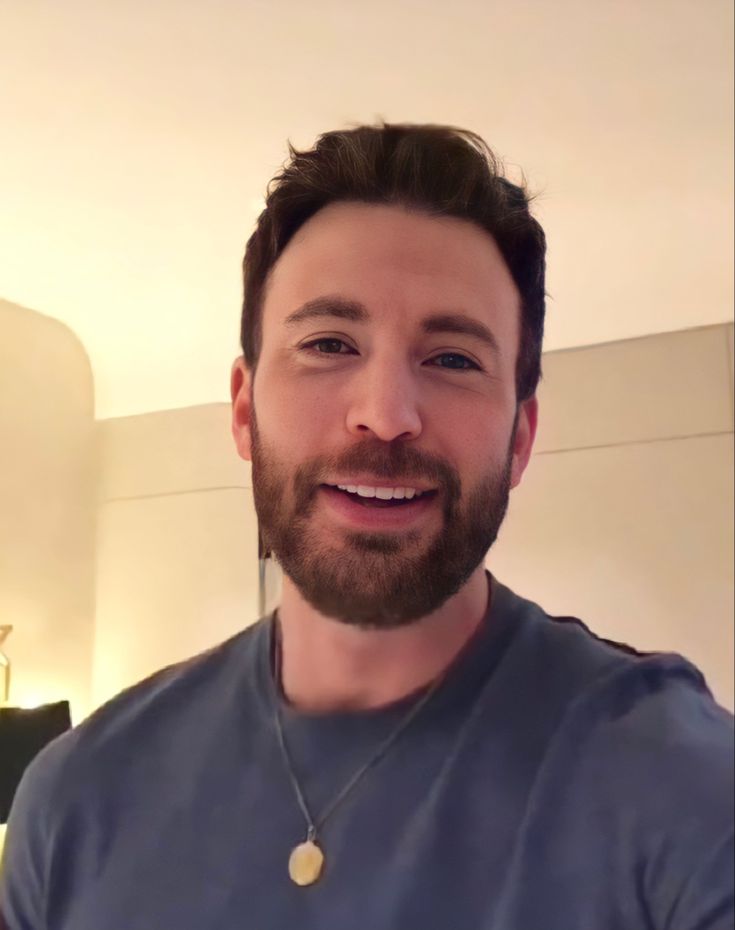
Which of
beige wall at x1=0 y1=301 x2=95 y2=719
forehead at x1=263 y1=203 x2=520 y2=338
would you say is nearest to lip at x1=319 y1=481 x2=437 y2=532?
forehead at x1=263 y1=203 x2=520 y2=338

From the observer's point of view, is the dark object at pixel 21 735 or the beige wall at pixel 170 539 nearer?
the dark object at pixel 21 735

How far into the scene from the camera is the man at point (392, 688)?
0.44 metres

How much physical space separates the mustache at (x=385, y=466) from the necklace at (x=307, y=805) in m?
0.13

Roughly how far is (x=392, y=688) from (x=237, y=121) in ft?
2.37

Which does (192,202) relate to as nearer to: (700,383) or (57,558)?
(57,558)

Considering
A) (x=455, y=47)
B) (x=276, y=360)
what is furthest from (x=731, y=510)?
(x=276, y=360)

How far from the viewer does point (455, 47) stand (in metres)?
0.97

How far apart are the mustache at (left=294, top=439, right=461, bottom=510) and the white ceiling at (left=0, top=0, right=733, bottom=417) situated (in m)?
0.37

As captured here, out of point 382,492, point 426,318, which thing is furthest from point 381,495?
point 426,318

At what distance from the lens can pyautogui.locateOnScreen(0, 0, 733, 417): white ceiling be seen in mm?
869

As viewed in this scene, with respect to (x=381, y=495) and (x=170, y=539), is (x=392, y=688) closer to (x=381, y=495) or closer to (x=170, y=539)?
(x=381, y=495)

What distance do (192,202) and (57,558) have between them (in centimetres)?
42

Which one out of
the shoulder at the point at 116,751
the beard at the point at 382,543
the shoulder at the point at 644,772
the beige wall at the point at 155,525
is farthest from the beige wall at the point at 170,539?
the shoulder at the point at 644,772

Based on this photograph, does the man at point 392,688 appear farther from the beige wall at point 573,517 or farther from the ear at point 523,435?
the beige wall at point 573,517
